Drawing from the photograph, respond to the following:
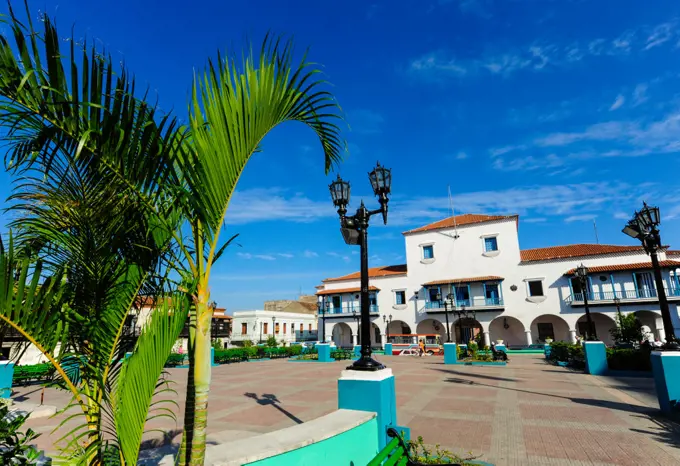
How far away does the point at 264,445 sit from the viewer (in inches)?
116

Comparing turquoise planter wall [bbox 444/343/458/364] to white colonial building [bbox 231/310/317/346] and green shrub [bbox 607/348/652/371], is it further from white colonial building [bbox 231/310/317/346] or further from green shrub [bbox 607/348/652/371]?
white colonial building [bbox 231/310/317/346]

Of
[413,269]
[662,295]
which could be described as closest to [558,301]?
[413,269]

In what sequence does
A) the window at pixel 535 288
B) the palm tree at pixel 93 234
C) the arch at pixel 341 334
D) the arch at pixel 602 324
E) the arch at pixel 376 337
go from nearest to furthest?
1. the palm tree at pixel 93 234
2. the arch at pixel 602 324
3. the window at pixel 535 288
4. the arch at pixel 376 337
5. the arch at pixel 341 334

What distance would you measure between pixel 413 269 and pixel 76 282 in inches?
1358

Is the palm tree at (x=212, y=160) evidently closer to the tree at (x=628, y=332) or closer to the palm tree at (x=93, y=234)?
the palm tree at (x=93, y=234)

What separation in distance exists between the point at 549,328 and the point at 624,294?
6.17m

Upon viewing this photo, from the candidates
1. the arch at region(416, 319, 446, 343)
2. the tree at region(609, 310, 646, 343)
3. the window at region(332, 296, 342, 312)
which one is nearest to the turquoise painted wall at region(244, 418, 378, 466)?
the tree at region(609, 310, 646, 343)

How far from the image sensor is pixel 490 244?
109 ft

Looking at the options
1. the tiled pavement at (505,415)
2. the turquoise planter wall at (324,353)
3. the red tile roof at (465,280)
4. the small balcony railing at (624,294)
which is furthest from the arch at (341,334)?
the tiled pavement at (505,415)

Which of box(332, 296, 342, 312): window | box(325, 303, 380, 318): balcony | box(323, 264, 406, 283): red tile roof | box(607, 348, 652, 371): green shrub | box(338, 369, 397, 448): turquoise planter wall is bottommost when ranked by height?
box(607, 348, 652, 371): green shrub

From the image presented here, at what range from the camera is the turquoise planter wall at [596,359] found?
1452 centimetres

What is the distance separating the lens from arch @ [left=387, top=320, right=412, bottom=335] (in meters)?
36.1

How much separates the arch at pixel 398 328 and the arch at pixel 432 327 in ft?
5.36

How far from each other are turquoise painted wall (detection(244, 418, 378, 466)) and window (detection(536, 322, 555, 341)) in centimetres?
3224
